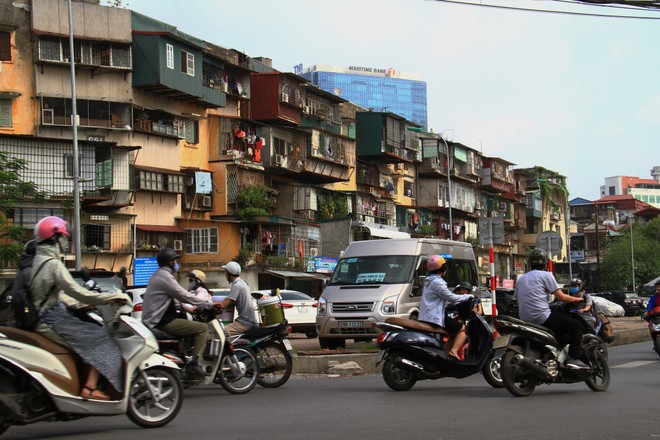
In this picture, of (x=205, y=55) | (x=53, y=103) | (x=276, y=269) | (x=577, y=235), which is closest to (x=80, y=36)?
(x=53, y=103)

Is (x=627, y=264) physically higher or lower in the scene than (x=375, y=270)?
lower

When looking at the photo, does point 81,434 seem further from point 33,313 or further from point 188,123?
point 188,123

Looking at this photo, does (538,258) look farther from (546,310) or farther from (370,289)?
(370,289)

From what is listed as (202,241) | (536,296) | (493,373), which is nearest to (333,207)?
(202,241)

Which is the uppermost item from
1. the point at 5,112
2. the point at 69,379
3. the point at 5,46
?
the point at 5,46

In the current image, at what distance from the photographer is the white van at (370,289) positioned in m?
19.4

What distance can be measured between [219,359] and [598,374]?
15.5ft

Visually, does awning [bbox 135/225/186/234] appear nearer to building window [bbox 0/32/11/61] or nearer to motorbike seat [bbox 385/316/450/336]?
building window [bbox 0/32/11/61]

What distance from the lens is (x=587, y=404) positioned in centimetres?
1059

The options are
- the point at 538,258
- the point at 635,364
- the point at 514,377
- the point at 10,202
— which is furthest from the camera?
the point at 10,202

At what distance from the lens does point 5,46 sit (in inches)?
1602

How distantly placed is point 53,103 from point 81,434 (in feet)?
115

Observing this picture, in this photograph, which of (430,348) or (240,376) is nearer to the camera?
(430,348)

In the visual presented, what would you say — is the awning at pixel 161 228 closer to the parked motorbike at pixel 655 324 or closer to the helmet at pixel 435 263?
the parked motorbike at pixel 655 324
